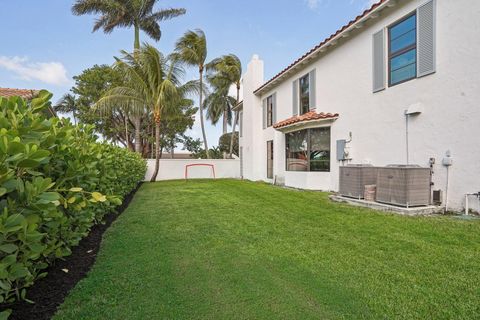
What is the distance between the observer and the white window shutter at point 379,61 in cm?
764

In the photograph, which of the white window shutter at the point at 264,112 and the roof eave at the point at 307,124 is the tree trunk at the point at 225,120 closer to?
the white window shutter at the point at 264,112

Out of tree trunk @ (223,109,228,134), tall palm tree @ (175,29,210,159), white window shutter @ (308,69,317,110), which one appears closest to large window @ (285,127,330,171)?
white window shutter @ (308,69,317,110)

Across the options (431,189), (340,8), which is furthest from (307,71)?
(431,189)

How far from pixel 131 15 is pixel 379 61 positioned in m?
20.3

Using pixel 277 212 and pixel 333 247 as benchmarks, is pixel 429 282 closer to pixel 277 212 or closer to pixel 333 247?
pixel 333 247

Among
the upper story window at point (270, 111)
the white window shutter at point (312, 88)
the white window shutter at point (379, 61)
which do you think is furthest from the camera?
the upper story window at point (270, 111)

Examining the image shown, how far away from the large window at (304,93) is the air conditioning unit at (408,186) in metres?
5.81

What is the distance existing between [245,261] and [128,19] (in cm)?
2370

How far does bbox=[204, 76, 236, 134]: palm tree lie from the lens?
92.5 ft

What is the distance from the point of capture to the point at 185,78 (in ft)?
56.4

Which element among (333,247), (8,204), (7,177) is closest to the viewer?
(7,177)

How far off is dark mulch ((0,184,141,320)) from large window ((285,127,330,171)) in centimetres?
785

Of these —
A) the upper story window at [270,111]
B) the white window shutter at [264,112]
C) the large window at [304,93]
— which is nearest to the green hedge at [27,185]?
the large window at [304,93]

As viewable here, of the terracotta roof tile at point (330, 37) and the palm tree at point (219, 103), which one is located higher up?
the palm tree at point (219, 103)
